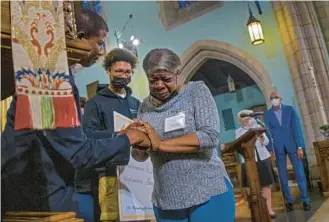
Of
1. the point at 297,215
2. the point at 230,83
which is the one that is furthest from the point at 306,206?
the point at 230,83

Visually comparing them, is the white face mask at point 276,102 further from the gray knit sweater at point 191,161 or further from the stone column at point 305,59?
the gray knit sweater at point 191,161

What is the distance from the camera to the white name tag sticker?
1.18 meters

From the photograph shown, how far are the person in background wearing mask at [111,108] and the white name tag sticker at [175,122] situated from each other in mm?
411

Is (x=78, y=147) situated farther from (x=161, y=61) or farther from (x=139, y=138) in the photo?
(x=161, y=61)

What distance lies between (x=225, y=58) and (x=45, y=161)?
626cm

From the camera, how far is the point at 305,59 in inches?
220

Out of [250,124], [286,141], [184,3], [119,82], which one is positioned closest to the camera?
[119,82]

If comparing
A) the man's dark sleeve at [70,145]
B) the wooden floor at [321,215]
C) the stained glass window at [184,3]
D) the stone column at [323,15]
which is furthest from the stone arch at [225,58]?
the man's dark sleeve at [70,145]

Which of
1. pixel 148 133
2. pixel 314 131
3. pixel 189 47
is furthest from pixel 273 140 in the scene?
pixel 189 47

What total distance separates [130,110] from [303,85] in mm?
4611

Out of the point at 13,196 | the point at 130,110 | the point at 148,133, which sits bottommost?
the point at 13,196

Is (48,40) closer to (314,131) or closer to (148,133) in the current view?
(148,133)

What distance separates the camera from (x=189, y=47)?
730 centimetres

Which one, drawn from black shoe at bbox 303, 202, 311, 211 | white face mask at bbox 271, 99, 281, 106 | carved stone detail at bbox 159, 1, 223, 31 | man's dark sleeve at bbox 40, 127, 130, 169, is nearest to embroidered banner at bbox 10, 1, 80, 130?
man's dark sleeve at bbox 40, 127, 130, 169
